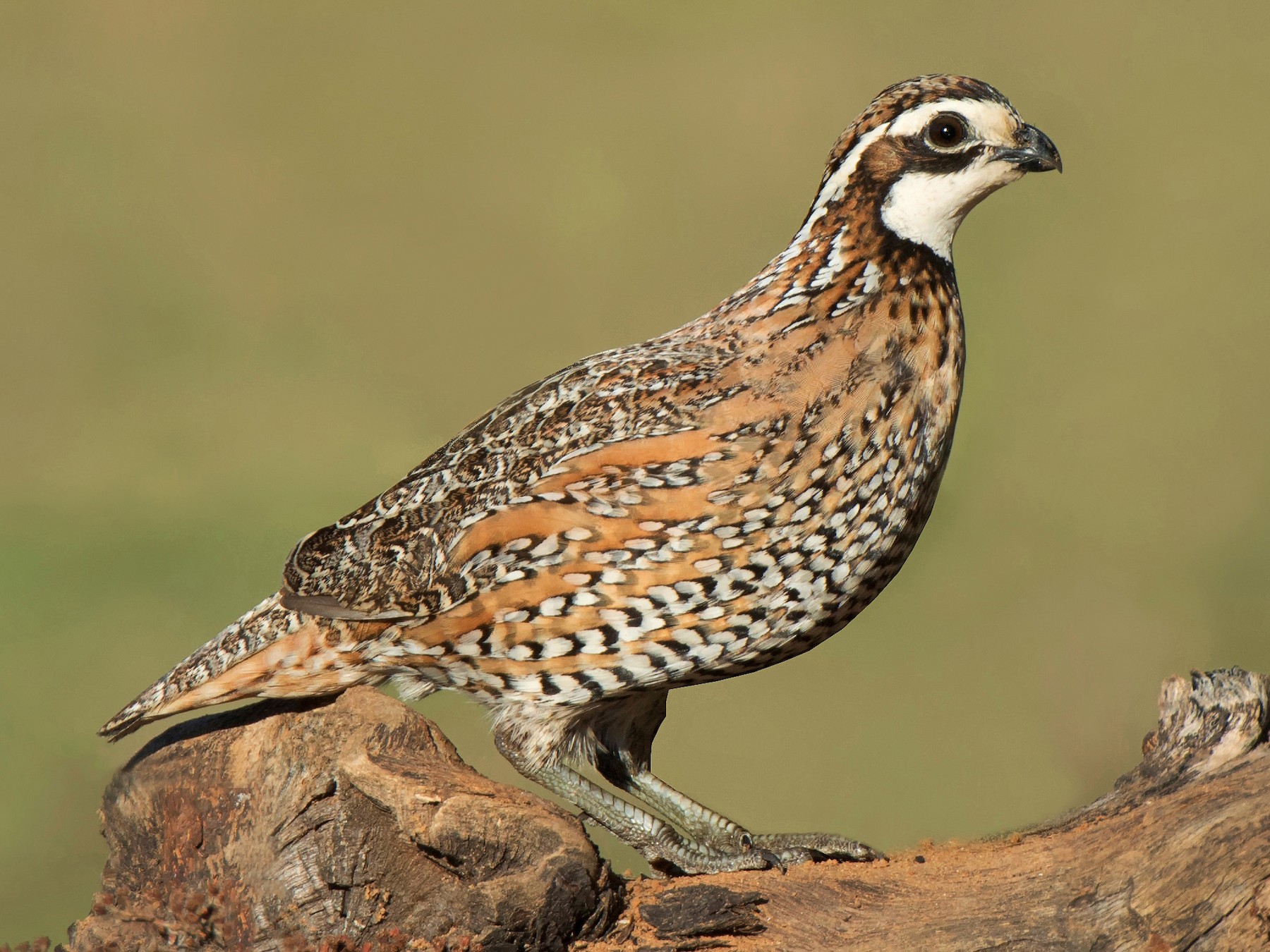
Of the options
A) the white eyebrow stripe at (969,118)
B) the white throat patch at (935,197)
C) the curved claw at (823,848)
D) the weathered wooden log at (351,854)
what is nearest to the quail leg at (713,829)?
the curved claw at (823,848)

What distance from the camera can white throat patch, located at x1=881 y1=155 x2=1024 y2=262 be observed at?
4.23m

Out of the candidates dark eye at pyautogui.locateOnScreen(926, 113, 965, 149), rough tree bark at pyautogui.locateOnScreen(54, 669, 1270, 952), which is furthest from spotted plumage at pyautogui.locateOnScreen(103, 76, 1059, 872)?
rough tree bark at pyautogui.locateOnScreen(54, 669, 1270, 952)

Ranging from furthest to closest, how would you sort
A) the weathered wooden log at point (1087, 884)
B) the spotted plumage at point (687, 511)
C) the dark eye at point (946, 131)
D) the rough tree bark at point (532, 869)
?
1. the dark eye at point (946, 131)
2. the spotted plumage at point (687, 511)
3. the rough tree bark at point (532, 869)
4. the weathered wooden log at point (1087, 884)

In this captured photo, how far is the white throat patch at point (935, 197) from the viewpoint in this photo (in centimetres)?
→ 423

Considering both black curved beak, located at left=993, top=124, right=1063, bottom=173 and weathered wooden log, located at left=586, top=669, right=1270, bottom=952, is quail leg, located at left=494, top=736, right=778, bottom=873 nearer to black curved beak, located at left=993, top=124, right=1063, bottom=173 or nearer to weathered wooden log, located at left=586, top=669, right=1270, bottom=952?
weathered wooden log, located at left=586, top=669, right=1270, bottom=952

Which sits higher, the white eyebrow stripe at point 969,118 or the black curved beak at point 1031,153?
the white eyebrow stripe at point 969,118

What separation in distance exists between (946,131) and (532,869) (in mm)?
2624

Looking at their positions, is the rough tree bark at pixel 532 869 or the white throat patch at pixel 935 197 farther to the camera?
the white throat patch at pixel 935 197

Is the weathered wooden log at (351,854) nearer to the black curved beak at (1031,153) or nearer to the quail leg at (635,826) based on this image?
the quail leg at (635,826)

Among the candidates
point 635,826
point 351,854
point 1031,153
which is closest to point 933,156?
point 1031,153

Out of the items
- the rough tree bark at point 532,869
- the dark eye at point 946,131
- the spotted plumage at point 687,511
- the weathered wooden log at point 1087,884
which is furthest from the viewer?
the dark eye at point 946,131

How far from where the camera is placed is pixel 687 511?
3916 millimetres

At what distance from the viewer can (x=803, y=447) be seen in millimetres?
3979

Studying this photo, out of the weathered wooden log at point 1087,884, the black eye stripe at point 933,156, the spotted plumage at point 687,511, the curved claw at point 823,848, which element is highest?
the black eye stripe at point 933,156
